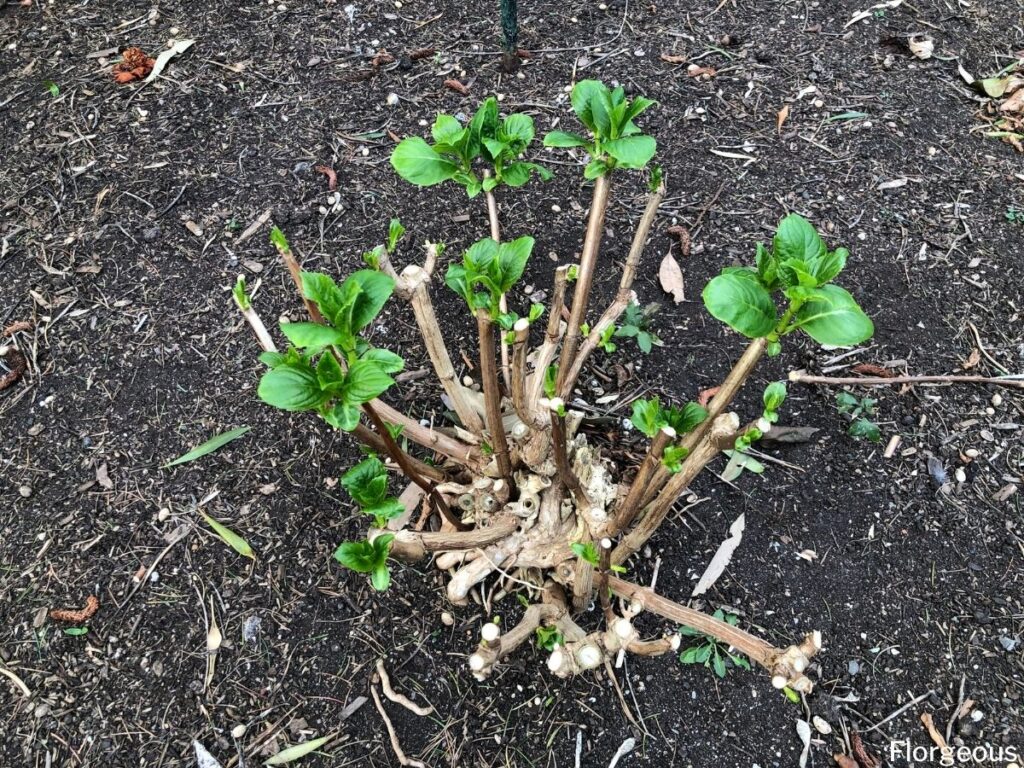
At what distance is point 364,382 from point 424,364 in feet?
3.45

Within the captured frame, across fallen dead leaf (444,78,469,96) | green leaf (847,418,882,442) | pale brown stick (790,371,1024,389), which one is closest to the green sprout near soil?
pale brown stick (790,371,1024,389)

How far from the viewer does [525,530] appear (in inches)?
65.7

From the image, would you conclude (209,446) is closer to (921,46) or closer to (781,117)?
(781,117)

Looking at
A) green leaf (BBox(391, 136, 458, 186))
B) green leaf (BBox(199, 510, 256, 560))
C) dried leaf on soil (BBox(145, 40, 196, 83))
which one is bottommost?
green leaf (BBox(199, 510, 256, 560))

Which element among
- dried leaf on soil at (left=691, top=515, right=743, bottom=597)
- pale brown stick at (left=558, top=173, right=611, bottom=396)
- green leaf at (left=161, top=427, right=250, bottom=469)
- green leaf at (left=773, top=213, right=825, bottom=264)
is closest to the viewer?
green leaf at (left=773, top=213, right=825, bottom=264)

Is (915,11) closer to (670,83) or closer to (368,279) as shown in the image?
(670,83)

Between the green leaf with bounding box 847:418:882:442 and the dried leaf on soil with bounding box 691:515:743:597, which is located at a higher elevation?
the green leaf with bounding box 847:418:882:442

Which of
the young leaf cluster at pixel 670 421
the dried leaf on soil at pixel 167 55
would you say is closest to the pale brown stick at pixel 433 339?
the young leaf cluster at pixel 670 421

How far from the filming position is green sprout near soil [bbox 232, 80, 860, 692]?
1.08 meters

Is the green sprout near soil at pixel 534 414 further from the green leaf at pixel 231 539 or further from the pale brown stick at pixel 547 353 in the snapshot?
the green leaf at pixel 231 539

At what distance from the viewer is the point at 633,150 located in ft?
4.23

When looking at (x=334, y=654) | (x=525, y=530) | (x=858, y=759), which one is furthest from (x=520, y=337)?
(x=858, y=759)

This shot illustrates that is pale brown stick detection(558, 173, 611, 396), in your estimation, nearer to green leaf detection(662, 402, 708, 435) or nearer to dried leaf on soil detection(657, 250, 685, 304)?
green leaf detection(662, 402, 708, 435)

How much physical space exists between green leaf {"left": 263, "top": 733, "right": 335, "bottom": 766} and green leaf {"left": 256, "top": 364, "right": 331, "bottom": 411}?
943 mm
